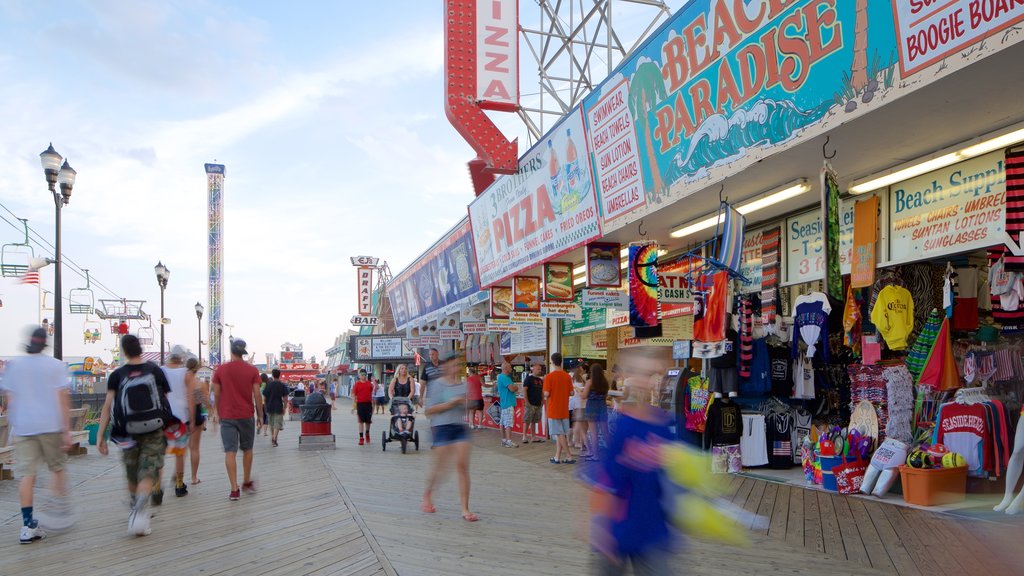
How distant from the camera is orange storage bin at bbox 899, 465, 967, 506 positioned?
7812 mm

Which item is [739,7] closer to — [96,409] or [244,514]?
[244,514]

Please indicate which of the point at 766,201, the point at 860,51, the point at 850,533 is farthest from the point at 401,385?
the point at 860,51

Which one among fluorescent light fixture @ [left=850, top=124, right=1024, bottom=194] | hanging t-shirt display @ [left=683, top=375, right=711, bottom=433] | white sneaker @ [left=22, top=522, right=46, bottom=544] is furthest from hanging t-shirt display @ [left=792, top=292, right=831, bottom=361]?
white sneaker @ [left=22, top=522, right=46, bottom=544]

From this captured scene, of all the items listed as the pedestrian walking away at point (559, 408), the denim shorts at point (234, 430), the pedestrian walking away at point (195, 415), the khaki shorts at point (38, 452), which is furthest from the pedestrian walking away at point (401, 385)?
the khaki shorts at point (38, 452)

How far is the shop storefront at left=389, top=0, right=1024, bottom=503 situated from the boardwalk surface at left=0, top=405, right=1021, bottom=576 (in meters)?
1.37

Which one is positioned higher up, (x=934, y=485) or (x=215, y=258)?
(x=215, y=258)

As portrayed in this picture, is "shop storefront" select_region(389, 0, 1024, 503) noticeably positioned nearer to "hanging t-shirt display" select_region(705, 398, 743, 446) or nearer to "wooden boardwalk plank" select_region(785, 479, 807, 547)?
"hanging t-shirt display" select_region(705, 398, 743, 446)

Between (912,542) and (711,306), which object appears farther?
→ (711,306)

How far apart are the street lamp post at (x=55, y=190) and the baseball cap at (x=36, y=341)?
7325 mm

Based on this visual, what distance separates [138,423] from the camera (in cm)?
670

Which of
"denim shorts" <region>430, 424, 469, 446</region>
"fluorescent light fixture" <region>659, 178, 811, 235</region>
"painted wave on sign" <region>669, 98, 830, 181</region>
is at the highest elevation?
"painted wave on sign" <region>669, 98, 830, 181</region>

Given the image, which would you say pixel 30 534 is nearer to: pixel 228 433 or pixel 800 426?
pixel 228 433

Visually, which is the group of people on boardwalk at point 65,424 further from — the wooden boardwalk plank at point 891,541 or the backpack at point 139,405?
the wooden boardwalk plank at point 891,541

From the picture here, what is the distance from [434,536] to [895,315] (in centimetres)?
603
